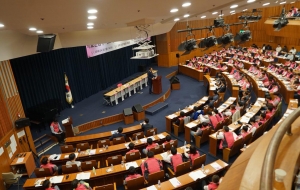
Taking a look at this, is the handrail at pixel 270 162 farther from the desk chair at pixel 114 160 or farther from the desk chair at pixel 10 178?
the desk chair at pixel 10 178

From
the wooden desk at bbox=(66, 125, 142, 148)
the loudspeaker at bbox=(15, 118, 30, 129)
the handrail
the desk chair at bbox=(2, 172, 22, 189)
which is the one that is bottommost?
the desk chair at bbox=(2, 172, 22, 189)

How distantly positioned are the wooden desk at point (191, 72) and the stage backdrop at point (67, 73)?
14.4 feet

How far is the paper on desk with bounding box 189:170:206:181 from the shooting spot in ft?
19.4

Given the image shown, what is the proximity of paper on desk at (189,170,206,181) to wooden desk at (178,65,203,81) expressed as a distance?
1192 cm

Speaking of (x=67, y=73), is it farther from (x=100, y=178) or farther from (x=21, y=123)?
(x=100, y=178)

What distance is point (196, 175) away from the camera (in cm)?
602

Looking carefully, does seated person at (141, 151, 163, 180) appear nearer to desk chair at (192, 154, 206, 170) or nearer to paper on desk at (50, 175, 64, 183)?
desk chair at (192, 154, 206, 170)

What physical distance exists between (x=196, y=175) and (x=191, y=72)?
516 inches

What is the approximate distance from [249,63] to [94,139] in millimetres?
12764

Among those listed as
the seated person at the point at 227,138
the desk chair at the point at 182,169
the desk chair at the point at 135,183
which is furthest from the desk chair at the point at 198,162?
the desk chair at the point at 135,183

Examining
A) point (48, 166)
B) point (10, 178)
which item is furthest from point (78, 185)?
point (10, 178)

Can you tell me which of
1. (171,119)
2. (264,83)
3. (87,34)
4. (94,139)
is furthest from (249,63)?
(94,139)

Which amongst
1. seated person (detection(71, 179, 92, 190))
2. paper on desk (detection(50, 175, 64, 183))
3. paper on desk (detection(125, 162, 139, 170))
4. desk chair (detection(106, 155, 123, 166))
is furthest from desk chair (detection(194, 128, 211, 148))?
paper on desk (detection(50, 175, 64, 183))

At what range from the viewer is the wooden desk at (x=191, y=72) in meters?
17.3
